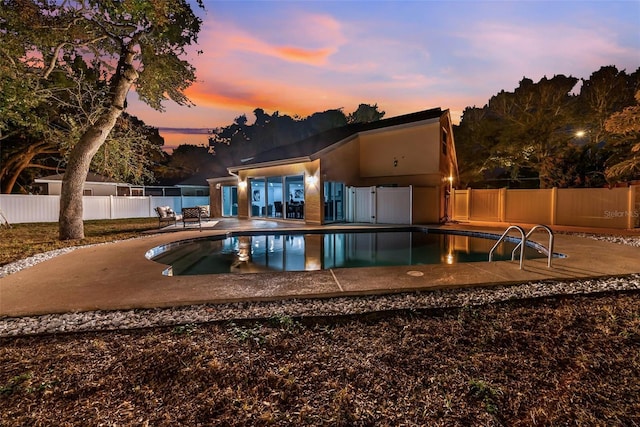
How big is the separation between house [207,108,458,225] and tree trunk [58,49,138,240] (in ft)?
22.1

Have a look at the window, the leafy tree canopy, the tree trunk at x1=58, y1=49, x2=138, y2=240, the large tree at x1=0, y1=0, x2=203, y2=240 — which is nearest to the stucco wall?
the window

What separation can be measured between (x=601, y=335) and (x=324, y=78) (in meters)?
16.0

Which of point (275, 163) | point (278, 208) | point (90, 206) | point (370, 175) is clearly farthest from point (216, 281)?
point (90, 206)

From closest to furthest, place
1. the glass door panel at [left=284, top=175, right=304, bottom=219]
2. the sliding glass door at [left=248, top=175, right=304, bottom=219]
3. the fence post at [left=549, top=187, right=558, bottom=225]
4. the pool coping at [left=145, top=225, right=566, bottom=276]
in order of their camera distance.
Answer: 1. the pool coping at [left=145, top=225, right=566, bottom=276]
2. the fence post at [left=549, top=187, right=558, bottom=225]
3. the glass door panel at [left=284, top=175, right=304, bottom=219]
4. the sliding glass door at [left=248, top=175, right=304, bottom=219]

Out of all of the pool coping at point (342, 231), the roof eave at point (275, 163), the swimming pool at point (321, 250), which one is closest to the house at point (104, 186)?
the roof eave at point (275, 163)

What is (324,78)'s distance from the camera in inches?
647

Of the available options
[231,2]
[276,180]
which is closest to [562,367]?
[231,2]

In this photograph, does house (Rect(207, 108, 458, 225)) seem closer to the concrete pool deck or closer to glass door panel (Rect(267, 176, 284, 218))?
glass door panel (Rect(267, 176, 284, 218))

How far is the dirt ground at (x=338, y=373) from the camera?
1892 mm

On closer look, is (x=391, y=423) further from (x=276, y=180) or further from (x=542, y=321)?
(x=276, y=180)

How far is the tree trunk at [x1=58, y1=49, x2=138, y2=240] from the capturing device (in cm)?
931

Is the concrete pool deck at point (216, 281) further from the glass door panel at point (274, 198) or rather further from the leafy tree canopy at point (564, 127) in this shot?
the leafy tree canopy at point (564, 127)

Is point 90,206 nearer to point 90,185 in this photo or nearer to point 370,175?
point 90,185

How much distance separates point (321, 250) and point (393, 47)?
389 inches
